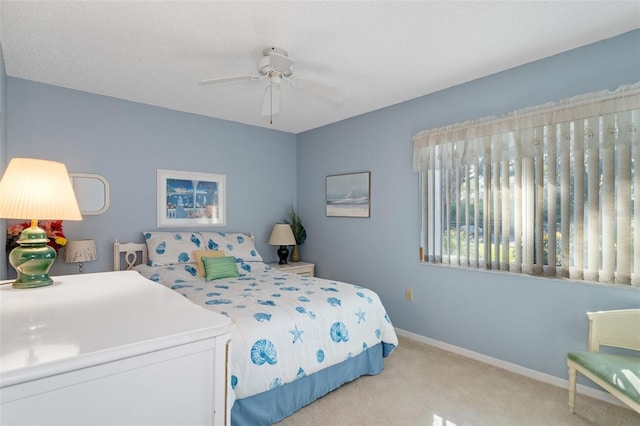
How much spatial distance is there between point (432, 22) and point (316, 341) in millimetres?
2198

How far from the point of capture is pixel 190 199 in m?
3.91

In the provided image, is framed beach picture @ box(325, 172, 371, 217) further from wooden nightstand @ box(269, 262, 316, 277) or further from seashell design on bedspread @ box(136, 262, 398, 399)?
seashell design on bedspread @ box(136, 262, 398, 399)

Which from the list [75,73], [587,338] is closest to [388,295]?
[587,338]

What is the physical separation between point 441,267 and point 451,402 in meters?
1.27

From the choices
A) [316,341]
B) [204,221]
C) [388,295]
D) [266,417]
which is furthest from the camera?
[204,221]

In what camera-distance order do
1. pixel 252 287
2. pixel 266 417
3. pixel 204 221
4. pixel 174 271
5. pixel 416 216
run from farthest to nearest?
pixel 204 221 → pixel 416 216 → pixel 174 271 → pixel 252 287 → pixel 266 417

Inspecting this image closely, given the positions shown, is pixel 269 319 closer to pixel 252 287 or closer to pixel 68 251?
pixel 252 287

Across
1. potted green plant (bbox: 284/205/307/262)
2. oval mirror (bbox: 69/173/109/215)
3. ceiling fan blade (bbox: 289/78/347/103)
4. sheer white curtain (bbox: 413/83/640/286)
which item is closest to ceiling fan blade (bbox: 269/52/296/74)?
ceiling fan blade (bbox: 289/78/347/103)

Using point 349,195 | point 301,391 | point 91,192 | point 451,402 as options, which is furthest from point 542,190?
point 91,192

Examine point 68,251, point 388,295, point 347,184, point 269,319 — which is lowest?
point 388,295

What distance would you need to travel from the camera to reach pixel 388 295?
12.0 ft

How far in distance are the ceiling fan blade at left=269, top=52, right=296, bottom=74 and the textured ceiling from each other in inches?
4.2

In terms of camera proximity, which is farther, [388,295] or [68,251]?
[388,295]

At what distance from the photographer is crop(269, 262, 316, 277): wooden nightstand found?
13.9 feet
